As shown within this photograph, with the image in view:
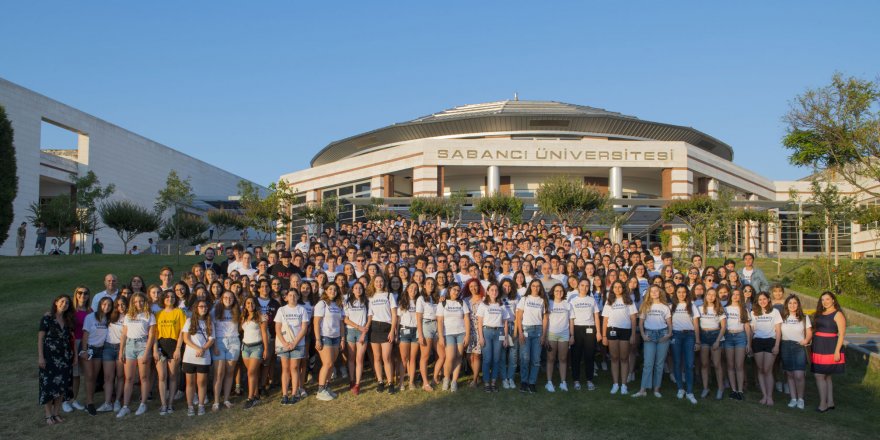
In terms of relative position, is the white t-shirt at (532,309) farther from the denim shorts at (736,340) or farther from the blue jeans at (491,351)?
the denim shorts at (736,340)

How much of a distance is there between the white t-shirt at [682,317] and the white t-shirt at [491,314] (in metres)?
2.43

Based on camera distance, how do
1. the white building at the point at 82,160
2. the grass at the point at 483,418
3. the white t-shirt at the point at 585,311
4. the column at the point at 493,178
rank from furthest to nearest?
the white building at the point at 82,160, the column at the point at 493,178, the white t-shirt at the point at 585,311, the grass at the point at 483,418

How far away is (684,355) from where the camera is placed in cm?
889

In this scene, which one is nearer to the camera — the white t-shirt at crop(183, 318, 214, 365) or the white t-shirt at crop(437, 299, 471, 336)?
the white t-shirt at crop(183, 318, 214, 365)

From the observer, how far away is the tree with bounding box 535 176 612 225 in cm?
2280

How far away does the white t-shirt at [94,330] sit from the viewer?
27.3 feet

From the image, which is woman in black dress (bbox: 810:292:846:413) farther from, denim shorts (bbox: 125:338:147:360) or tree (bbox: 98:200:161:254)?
tree (bbox: 98:200:161:254)

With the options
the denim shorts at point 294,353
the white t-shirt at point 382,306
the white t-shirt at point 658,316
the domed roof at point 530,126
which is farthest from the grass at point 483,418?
the domed roof at point 530,126

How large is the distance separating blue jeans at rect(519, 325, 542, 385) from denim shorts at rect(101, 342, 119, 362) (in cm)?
548

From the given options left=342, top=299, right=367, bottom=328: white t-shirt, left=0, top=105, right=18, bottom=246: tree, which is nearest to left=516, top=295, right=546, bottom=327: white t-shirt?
left=342, top=299, right=367, bottom=328: white t-shirt

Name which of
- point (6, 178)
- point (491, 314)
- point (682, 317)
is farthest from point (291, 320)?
point (6, 178)

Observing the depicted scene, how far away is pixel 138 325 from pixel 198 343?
85 cm

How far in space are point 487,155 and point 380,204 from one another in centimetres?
817

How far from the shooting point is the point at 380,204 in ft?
96.5
